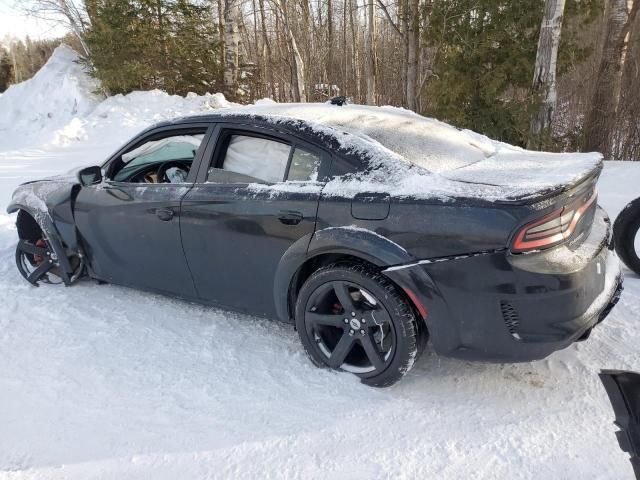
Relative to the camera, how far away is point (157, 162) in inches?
157

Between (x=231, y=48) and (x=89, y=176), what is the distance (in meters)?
12.3

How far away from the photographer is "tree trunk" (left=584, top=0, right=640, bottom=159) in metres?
9.17

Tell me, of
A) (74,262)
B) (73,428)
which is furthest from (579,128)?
(73,428)

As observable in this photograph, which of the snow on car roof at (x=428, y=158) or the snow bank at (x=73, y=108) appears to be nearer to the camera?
the snow on car roof at (x=428, y=158)

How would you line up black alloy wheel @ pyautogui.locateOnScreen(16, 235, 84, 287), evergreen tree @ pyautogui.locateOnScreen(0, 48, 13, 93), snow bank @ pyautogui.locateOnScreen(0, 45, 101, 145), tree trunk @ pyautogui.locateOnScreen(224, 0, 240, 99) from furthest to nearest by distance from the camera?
evergreen tree @ pyautogui.locateOnScreen(0, 48, 13, 93), snow bank @ pyautogui.locateOnScreen(0, 45, 101, 145), tree trunk @ pyautogui.locateOnScreen(224, 0, 240, 99), black alloy wheel @ pyautogui.locateOnScreen(16, 235, 84, 287)

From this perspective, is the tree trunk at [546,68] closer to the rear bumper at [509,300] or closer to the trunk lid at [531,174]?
the trunk lid at [531,174]

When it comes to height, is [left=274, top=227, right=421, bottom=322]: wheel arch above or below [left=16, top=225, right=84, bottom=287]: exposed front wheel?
above

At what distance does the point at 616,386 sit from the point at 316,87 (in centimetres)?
2194

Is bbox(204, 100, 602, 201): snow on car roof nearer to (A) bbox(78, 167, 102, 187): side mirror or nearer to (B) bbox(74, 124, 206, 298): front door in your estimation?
(B) bbox(74, 124, 206, 298): front door

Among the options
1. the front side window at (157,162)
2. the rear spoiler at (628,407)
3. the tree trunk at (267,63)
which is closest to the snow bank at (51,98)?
the tree trunk at (267,63)

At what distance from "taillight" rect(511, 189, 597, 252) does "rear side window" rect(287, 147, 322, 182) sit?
1.16m

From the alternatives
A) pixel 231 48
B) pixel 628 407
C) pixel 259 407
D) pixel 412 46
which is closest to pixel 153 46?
pixel 231 48

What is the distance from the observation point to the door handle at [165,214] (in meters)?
3.30

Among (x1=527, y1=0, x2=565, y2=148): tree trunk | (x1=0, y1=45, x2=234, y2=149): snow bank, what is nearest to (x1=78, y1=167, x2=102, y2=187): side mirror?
(x1=527, y1=0, x2=565, y2=148): tree trunk
